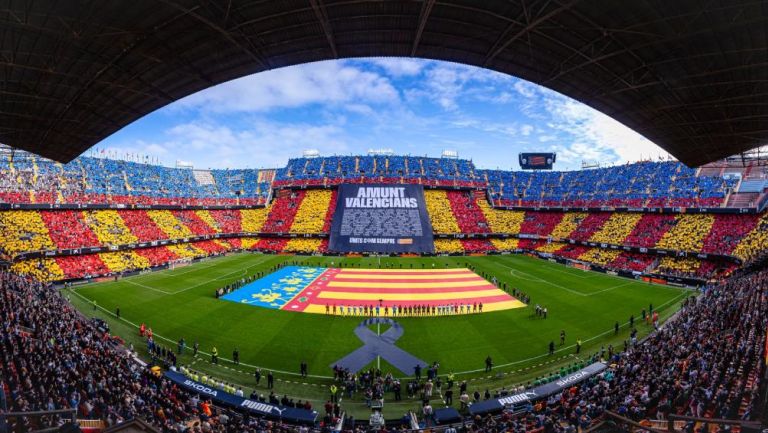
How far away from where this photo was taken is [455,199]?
7325 cm

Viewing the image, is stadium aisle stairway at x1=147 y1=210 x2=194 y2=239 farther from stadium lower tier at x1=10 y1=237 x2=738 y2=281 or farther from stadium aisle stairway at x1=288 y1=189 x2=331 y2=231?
stadium aisle stairway at x1=288 y1=189 x2=331 y2=231

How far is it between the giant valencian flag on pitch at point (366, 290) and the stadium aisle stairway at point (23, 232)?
24.0m

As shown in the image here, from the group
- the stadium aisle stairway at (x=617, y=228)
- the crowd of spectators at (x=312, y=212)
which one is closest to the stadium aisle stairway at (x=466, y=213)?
the stadium aisle stairway at (x=617, y=228)

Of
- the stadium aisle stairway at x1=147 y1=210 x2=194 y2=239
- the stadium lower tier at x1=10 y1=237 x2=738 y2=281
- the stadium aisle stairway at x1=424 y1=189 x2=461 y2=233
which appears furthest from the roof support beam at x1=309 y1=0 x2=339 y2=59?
the stadium aisle stairway at x1=424 y1=189 x2=461 y2=233

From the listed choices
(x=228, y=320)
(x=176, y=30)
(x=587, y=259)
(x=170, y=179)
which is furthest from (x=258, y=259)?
(x=587, y=259)

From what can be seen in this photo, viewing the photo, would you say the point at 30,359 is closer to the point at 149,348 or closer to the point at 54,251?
the point at 149,348

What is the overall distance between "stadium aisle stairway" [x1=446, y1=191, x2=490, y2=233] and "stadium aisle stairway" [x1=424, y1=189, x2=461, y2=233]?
998 millimetres

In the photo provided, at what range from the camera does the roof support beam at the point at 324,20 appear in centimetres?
1234


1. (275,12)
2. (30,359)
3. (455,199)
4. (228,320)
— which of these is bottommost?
(228,320)

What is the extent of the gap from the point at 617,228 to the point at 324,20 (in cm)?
5496

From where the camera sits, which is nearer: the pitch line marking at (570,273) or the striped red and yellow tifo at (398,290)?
the striped red and yellow tifo at (398,290)

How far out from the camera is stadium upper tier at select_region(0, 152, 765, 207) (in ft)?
157

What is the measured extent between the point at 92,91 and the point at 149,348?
1477 cm

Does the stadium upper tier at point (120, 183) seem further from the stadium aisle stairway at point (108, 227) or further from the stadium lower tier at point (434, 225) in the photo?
the stadium lower tier at point (434, 225)
